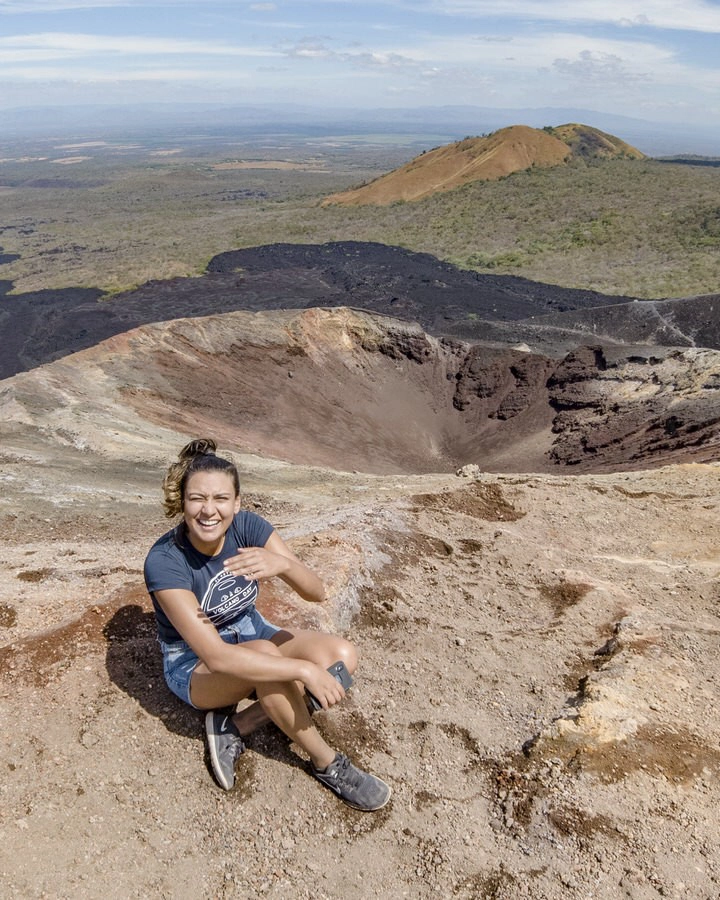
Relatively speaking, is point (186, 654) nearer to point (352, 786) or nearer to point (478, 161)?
point (352, 786)

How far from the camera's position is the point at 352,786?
458 cm

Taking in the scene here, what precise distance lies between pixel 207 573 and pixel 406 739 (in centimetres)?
250

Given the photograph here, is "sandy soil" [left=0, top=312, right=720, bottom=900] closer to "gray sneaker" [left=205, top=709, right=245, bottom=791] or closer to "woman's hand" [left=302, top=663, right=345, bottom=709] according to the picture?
"gray sneaker" [left=205, top=709, right=245, bottom=791]

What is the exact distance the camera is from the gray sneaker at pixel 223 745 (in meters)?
4.55

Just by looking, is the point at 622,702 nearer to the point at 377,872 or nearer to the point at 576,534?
the point at 377,872

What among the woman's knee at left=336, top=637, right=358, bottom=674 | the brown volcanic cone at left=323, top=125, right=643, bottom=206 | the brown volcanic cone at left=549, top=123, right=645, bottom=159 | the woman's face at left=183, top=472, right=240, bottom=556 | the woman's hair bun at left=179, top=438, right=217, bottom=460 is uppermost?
the brown volcanic cone at left=549, top=123, right=645, bottom=159

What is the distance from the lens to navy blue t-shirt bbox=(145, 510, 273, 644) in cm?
404

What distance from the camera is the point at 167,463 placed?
54.7 ft

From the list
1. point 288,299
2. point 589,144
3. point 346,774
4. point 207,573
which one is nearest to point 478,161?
point 589,144

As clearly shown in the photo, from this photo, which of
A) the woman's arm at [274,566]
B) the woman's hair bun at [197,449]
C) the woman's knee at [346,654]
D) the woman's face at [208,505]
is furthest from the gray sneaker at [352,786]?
the woman's hair bun at [197,449]

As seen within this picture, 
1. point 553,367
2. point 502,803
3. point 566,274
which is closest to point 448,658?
point 502,803

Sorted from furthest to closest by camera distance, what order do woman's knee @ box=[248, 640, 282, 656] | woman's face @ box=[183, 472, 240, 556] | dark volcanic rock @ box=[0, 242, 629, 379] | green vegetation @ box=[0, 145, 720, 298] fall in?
green vegetation @ box=[0, 145, 720, 298] → dark volcanic rock @ box=[0, 242, 629, 379] → woman's knee @ box=[248, 640, 282, 656] → woman's face @ box=[183, 472, 240, 556]

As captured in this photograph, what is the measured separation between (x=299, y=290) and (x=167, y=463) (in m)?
36.5

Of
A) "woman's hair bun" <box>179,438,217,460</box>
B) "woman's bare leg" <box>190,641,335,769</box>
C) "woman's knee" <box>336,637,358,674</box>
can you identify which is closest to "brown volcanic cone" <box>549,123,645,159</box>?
"woman's hair bun" <box>179,438,217,460</box>
